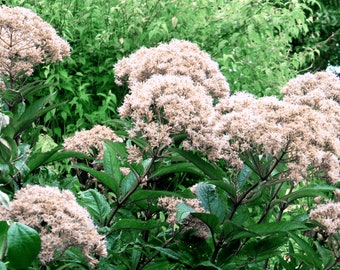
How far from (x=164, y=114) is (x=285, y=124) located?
1.64 feet

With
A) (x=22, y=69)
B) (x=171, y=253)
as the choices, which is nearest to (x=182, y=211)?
(x=171, y=253)

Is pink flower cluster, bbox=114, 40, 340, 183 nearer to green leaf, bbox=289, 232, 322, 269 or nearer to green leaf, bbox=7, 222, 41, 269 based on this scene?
green leaf, bbox=289, 232, 322, 269

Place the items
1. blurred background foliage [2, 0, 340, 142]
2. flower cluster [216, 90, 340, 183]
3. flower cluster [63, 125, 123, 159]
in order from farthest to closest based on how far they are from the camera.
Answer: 1. blurred background foliage [2, 0, 340, 142]
2. flower cluster [63, 125, 123, 159]
3. flower cluster [216, 90, 340, 183]

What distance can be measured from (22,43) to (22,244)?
150cm

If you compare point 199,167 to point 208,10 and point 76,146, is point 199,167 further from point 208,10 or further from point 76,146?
point 208,10

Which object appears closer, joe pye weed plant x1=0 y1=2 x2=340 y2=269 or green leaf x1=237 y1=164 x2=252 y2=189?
joe pye weed plant x1=0 y1=2 x2=340 y2=269

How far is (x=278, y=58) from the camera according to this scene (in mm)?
6484

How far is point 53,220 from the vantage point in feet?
7.35

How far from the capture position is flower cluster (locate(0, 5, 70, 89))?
11.0ft

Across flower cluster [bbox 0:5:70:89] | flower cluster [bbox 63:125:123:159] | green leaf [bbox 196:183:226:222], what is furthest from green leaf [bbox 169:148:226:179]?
flower cluster [bbox 0:5:70:89]

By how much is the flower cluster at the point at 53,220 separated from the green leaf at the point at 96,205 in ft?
1.97

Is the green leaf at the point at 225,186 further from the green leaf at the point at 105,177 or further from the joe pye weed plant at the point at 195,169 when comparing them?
the green leaf at the point at 105,177

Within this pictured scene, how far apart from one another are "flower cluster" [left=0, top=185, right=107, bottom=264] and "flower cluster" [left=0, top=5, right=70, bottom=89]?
1.16 metres

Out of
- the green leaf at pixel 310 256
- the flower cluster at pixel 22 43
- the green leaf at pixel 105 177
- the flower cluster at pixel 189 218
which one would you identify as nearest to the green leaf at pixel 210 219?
the flower cluster at pixel 189 218
